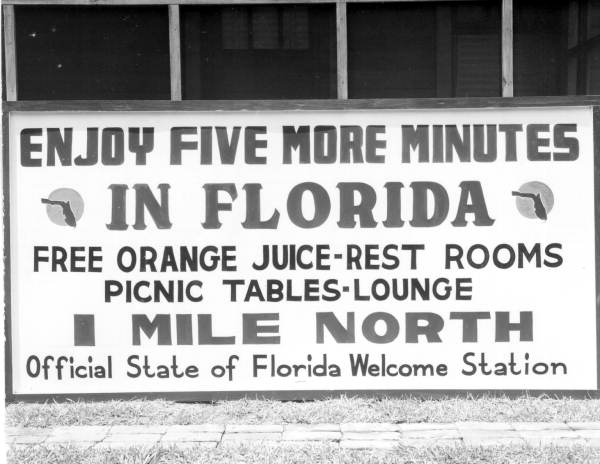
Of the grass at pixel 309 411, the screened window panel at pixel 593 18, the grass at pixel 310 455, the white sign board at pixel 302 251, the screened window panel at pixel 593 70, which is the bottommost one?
the grass at pixel 309 411

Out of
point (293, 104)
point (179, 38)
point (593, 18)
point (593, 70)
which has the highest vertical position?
point (593, 18)

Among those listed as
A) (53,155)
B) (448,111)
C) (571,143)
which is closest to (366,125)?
(448,111)

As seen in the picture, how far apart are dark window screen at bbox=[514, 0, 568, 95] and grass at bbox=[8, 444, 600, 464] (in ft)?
9.23

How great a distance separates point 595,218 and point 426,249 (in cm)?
119

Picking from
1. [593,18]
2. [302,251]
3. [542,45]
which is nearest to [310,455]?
[302,251]

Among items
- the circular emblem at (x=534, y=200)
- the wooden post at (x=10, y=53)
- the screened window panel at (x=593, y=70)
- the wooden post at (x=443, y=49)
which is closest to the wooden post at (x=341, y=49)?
the wooden post at (x=443, y=49)

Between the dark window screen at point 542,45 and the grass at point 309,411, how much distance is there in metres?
2.32

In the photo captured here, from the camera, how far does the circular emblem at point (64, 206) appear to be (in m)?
5.39

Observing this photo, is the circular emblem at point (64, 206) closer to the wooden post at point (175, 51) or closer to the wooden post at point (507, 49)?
the wooden post at point (175, 51)

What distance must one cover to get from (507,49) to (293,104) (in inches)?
66.0

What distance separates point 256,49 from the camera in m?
5.79

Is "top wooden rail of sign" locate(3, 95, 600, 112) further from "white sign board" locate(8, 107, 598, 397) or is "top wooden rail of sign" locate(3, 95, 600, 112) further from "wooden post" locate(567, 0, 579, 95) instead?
"wooden post" locate(567, 0, 579, 95)

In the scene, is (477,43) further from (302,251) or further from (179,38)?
(179,38)

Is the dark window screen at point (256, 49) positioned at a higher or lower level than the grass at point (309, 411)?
higher
